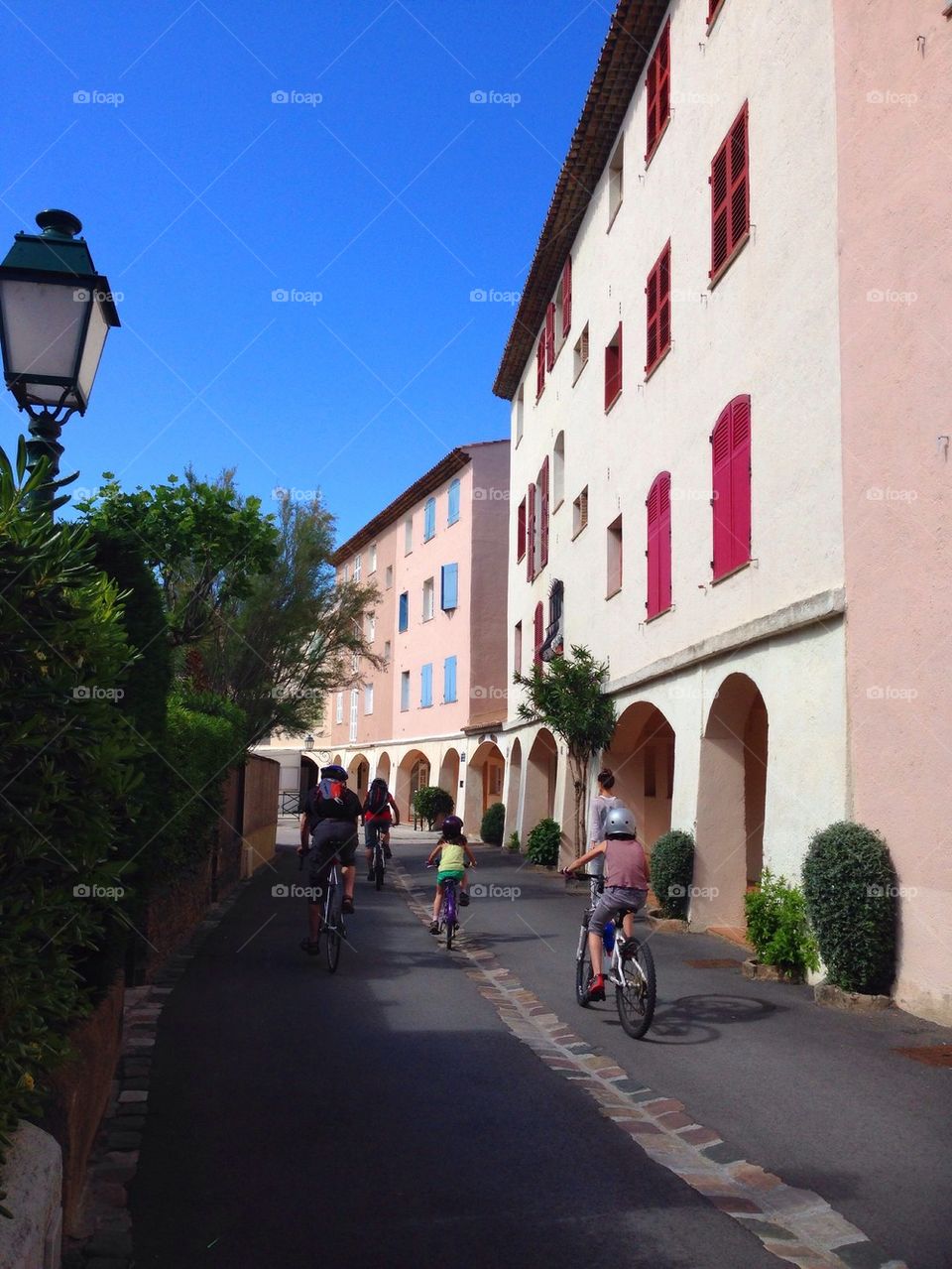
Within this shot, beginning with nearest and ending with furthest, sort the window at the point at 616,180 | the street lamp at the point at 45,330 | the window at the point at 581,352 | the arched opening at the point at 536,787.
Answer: the street lamp at the point at 45,330
the window at the point at 616,180
the window at the point at 581,352
the arched opening at the point at 536,787

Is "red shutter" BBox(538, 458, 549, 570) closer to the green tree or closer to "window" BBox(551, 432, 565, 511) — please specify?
"window" BBox(551, 432, 565, 511)

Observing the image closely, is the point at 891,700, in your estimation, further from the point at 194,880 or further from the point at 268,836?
the point at 268,836

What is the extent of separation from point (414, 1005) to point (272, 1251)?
16.4 ft

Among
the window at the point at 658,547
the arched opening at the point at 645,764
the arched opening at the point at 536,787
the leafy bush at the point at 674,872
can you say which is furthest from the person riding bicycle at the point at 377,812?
the arched opening at the point at 536,787

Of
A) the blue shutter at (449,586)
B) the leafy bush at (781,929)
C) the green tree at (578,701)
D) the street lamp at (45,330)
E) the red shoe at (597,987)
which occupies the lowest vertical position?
the red shoe at (597,987)

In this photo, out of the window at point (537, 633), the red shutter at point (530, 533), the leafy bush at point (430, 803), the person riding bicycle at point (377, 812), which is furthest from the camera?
the leafy bush at point (430, 803)

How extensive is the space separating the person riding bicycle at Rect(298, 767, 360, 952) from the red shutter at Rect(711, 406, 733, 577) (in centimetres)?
498

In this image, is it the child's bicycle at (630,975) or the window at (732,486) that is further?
the window at (732,486)

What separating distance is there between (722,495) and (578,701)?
6.56m

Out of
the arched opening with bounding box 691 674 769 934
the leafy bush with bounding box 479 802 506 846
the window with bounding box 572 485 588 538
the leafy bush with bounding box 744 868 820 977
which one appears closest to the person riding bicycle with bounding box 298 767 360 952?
the leafy bush with bounding box 744 868 820 977

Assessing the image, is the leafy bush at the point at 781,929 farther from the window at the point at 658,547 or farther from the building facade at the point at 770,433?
the window at the point at 658,547

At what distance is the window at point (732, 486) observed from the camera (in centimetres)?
1277

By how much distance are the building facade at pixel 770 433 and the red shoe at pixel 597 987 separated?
2.30 m

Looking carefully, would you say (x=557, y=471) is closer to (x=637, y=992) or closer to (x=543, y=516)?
(x=543, y=516)
